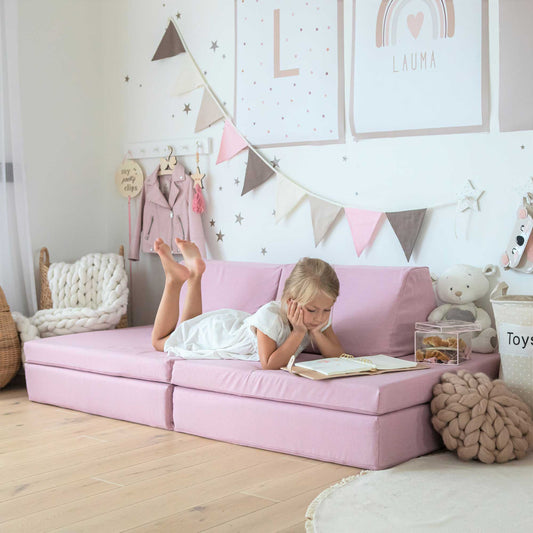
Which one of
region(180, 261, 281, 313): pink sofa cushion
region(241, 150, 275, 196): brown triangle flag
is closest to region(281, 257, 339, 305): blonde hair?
region(180, 261, 281, 313): pink sofa cushion

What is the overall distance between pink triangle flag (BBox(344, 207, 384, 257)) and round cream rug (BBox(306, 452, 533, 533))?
1.11 metres

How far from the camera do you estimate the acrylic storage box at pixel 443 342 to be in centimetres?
276

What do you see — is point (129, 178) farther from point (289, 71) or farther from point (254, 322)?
point (254, 322)

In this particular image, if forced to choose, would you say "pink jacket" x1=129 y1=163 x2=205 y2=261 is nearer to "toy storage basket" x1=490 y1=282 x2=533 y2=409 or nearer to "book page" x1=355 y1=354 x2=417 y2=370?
"book page" x1=355 y1=354 x2=417 y2=370

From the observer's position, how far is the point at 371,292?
9.82ft

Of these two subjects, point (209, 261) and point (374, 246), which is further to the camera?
point (209, 261)

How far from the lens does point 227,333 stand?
3.08 metres

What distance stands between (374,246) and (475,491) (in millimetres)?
1352

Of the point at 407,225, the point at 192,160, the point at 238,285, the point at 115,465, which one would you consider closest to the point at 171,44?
the point at 192,160

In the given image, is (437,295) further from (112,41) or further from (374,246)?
(112,41)

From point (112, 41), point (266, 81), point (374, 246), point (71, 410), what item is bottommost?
point (71, 410)

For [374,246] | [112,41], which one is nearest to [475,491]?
[374,246]

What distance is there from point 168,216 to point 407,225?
4.49 ft

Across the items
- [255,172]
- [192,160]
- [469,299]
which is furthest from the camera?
[192,160]
